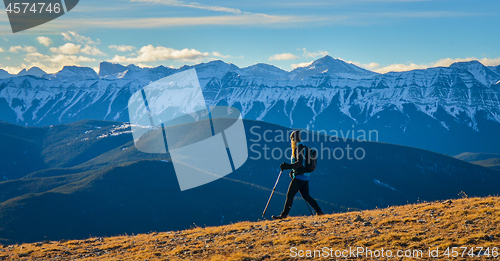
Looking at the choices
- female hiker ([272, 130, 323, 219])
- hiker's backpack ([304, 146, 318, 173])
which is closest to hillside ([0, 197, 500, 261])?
female hiker ([272, 130, 323, 219])

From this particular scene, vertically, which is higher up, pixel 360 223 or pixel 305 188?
pixel 305 188

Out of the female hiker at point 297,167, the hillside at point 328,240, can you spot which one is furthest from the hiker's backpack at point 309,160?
the hillside at point 328,240

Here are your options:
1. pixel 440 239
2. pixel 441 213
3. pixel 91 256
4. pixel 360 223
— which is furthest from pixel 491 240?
pixel 91 256

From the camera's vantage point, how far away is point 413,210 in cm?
2117

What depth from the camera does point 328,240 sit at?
1645 centimetres

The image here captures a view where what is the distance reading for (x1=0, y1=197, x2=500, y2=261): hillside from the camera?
14.8 metres

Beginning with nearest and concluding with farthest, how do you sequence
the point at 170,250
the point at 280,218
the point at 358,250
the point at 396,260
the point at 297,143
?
the point at 396,260 < the point at 358,250 < the point at 170,250 < the point at 297,143 < the point at 280,218

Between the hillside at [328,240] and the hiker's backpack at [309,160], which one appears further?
the hiker's backpack at [309,160]

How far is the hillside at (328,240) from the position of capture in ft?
48.5

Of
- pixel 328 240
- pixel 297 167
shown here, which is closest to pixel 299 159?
pixel 297 167

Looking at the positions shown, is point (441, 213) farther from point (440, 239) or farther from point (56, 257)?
point (56, 257)

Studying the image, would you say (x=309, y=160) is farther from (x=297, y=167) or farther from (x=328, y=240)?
(x=328, y=240)

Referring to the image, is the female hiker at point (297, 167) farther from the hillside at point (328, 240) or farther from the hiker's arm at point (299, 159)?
the hillside at point (328, 240)

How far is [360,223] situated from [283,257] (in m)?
5.53
